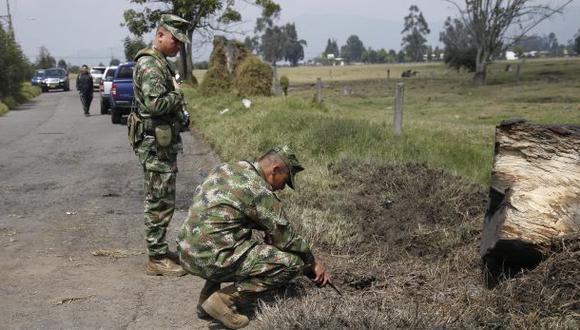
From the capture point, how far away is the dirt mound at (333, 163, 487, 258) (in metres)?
5.28

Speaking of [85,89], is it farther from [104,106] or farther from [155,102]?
[155,102]

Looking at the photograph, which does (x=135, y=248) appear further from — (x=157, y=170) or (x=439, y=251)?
(x=439, y=251)

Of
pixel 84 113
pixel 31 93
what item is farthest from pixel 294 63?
pixel 84 113

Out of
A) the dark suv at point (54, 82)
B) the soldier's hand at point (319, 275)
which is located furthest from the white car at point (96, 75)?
the soldier's hand at point (319, 275)

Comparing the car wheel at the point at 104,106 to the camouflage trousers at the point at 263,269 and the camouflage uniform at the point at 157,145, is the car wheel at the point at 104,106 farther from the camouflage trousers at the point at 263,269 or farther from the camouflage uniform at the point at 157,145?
the camouflage trousers at the point at 263,269

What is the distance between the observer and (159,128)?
4.86m

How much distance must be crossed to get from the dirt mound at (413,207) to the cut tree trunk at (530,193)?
2.19 feet

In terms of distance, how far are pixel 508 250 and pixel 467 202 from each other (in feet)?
6.40

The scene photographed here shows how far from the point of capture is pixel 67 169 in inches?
390

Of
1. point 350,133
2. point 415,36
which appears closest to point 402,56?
point 415,36

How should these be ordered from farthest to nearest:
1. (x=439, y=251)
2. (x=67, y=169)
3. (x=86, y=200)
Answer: (x=67, y=169)
(x=86, y=200)
(x=439, y=251)

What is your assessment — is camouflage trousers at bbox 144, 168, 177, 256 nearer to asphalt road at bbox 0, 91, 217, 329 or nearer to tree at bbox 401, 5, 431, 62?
asphalt road at bbox 0, 91, 217, 329

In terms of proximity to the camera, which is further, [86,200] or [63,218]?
[86,200]

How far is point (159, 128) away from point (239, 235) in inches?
54.4
